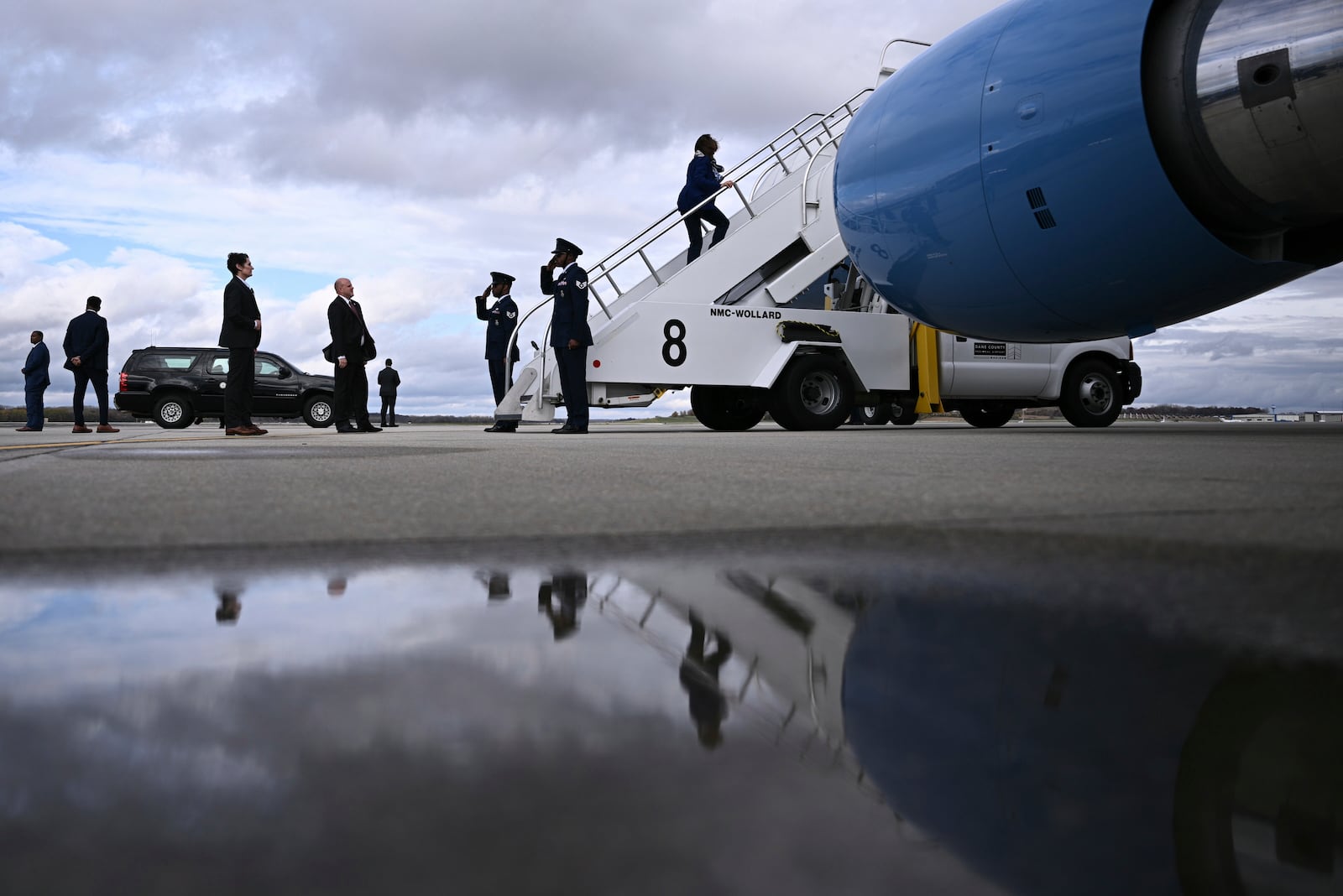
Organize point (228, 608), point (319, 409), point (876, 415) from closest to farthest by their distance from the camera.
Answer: point (228, 608) → point (876, 415) → point (319, 409)

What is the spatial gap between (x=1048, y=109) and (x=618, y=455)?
313cm

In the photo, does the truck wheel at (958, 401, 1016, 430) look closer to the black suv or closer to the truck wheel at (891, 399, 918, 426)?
the truck wheel at (891, 399, 918, 426)

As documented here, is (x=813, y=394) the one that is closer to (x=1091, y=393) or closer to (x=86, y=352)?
(x=1091, y=393)

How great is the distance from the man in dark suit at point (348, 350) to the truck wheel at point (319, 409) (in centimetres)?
818

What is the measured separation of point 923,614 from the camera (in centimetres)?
104

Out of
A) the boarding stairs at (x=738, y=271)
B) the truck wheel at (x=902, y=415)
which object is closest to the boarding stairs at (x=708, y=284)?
the boarding stairs at (x=738, y=271)

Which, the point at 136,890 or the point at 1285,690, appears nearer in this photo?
the point at 136,890

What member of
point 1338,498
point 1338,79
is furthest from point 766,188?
point 1338,498

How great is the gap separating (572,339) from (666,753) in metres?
8.26

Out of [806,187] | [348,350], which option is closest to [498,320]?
[348,350]

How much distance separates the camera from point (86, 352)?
11477 millimetres

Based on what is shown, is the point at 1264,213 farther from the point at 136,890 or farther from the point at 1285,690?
the point at 136,890

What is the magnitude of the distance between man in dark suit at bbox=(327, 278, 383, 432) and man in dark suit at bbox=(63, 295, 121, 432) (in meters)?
3.39

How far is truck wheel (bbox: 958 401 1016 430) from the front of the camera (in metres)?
13.2
